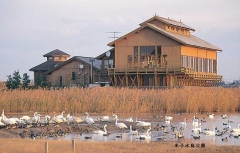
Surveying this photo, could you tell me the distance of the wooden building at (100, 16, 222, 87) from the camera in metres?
56.3

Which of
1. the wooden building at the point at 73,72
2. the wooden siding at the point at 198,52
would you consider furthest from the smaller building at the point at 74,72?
the wooden siding at the point at 198,52

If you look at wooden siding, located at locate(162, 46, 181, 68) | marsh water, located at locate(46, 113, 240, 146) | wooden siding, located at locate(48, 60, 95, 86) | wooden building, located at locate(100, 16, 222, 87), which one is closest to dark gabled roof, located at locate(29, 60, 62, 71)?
wooden siding, located at locate(48, 60, 95, 86)

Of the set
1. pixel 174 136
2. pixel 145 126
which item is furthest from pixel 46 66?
pixel 174 136

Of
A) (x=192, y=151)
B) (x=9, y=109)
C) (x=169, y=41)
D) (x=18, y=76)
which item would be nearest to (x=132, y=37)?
(x=169, y=41)

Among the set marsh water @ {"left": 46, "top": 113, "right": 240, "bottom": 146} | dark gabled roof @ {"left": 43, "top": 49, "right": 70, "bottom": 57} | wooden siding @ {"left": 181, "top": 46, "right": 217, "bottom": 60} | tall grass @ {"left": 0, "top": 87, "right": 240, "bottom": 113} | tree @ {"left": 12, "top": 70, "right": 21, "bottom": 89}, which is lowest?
marsh water @ {"left": 46, "top": 113, "right": 240, "bottom": 146}

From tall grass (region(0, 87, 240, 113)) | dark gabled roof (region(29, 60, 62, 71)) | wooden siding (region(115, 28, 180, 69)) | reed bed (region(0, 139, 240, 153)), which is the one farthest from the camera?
dark gabled roof (region(29, 60, 62, 71))

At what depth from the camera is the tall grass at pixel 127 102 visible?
41.2m

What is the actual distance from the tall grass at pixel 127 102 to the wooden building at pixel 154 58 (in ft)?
42.1

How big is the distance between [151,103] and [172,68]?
49.6 feet

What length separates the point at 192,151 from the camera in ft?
65.1

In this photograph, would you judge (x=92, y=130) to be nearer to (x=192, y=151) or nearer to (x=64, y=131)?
(x=64, y=131)

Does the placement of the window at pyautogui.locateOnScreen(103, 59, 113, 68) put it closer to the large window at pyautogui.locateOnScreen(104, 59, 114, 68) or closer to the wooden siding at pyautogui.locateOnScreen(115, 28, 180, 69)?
the large window at pyautogui.locateOnScreen(104, 59, 114, 68)

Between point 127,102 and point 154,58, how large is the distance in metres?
16.5

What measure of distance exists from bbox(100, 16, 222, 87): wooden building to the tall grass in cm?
1284
